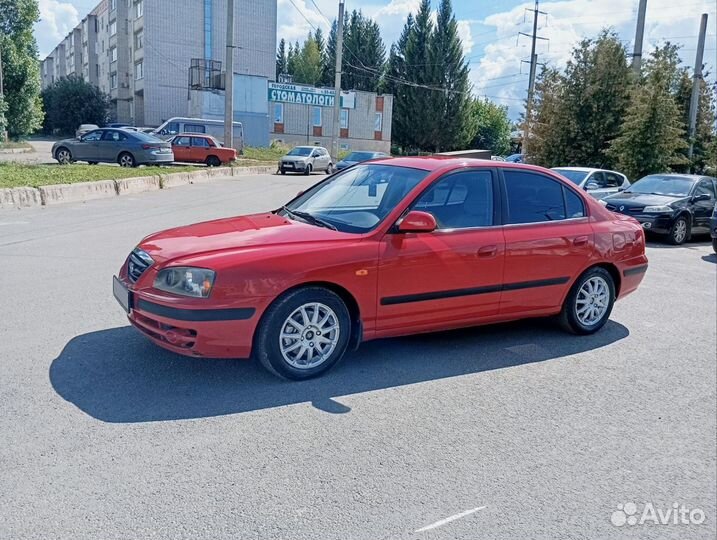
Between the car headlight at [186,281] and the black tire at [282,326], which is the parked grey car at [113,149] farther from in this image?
the black tire at [282,326]

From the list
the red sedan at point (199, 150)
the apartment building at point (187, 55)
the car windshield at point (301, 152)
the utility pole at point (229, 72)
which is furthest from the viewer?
the apartment building at point (187, 55)

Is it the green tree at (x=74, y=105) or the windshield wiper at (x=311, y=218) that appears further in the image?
the green tree at (x=74, y=105)

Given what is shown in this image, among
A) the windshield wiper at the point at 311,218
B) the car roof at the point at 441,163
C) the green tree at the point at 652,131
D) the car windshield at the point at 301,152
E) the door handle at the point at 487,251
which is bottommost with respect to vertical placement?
the door handle at the point at 487,251

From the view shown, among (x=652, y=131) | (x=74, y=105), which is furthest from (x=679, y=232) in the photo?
(x=74, y=105)

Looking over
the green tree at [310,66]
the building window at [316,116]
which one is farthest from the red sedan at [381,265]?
the green tree at [310,66]

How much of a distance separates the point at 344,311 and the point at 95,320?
2.45m

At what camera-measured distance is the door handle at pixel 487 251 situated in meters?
5.04

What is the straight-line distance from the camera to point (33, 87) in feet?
123

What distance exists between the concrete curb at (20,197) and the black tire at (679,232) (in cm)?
1325

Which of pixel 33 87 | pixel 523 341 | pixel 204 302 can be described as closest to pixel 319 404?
pixel 204 302

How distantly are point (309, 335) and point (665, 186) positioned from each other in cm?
1246

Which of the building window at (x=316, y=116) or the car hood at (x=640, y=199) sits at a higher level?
the building window at (x=316, y=116)

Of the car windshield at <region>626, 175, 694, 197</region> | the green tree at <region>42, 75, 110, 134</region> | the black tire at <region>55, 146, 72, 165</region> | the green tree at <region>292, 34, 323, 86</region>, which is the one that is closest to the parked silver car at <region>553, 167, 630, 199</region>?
the car windshield at <region>626, 175, 694, 197</region>
